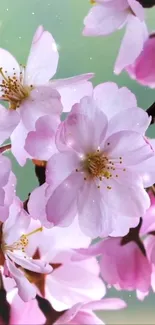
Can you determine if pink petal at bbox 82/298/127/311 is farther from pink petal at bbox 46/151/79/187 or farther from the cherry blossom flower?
pink petal at bbox 46/151/79/187

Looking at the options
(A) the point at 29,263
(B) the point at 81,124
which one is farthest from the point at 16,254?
(B) the point at 81,124

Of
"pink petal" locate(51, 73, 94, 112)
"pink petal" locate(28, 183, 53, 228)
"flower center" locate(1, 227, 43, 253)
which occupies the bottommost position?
"flower center" locate(1, 227, 43, 253)

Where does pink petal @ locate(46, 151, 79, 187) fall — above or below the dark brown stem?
above

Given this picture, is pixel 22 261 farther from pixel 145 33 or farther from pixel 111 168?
pixel 145 33

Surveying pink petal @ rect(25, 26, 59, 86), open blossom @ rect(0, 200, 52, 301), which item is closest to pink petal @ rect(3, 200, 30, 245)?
open blossom @ rect(0, 200, 52, 301)

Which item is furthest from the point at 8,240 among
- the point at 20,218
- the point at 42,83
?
the point at 42,83

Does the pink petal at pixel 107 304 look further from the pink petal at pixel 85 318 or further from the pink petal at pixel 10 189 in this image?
the pink petal at pixel 10 189
